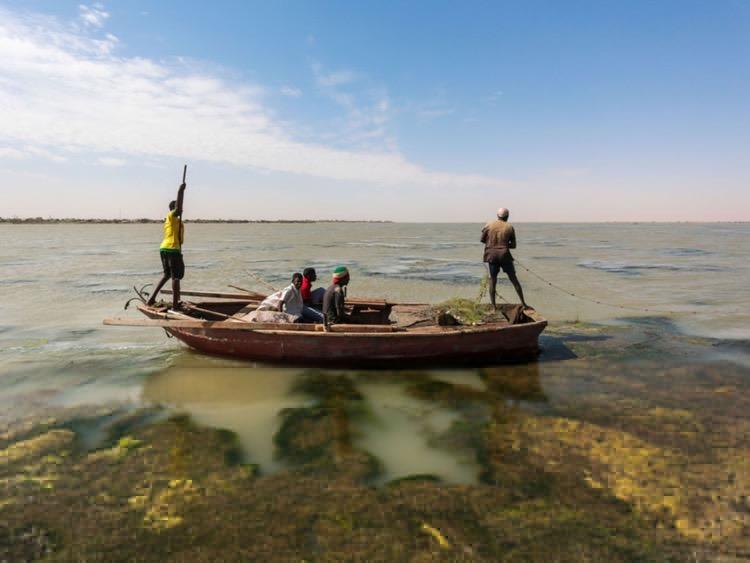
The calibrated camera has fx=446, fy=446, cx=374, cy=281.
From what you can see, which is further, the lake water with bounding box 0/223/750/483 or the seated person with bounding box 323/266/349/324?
the seated person with bounding box 323/266/349/324

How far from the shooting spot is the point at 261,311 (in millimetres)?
8469

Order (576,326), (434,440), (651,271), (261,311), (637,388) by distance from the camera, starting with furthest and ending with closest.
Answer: (651,271), (576,326), (261,311), (637,388), (434,440)

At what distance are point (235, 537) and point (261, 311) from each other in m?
5.03

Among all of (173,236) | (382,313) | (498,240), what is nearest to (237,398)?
(173,236)

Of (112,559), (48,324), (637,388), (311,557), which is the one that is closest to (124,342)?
(48,324)

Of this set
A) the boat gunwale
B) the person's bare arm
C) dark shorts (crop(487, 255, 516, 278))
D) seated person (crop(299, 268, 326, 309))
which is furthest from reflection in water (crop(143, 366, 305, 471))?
dark shorts (crop(487, 255, 516, 278))

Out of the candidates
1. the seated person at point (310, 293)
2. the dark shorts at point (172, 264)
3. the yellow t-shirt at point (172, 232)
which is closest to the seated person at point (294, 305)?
the seated person at point (310, 293)

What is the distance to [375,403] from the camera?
6.80 m

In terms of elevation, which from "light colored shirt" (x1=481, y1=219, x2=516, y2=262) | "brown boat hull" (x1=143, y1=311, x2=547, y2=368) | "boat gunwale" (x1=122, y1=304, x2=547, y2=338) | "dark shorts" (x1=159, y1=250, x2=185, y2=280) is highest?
"light colored shirt" (x1=481, y1=219, x2=516, y2=262)

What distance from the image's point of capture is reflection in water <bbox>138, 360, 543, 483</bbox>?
5207 mm

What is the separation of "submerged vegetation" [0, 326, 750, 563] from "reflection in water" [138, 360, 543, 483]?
0.11 metres

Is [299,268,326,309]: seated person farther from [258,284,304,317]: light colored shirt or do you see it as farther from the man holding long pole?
the man holding long pole

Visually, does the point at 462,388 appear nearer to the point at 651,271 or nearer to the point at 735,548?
the point at 735,548

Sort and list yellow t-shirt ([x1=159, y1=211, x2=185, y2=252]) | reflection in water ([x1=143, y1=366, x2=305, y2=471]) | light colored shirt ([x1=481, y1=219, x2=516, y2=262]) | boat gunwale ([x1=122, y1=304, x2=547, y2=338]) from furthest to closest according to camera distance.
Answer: light colored shirt ([x1=481, y1=219, x2=516, y2=262])
yellow t-shirt ([x1=159, y1=211, x2=185, y2=252])
boat gunwale ([x1=122, y1=304, x2=547, y2=338])
reflection in water ([x1=143, y1=366, x2=305, y2=471])
